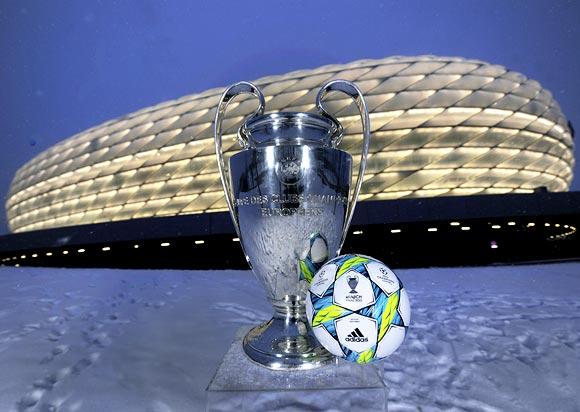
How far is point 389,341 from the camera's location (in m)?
1.22

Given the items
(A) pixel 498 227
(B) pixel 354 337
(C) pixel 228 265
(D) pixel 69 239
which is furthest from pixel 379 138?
(B) pixel 354 337

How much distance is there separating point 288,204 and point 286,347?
0.57m

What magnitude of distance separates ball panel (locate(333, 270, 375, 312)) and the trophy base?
239 millimetres

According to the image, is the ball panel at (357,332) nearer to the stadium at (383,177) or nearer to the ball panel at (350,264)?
the ball panel at (350,264)

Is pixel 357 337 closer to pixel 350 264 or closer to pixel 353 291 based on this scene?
pixel 353 291

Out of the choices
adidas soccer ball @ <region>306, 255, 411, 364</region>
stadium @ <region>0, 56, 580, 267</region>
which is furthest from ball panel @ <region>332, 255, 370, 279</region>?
stadium @ <region>0, 56, 580, 267</region>

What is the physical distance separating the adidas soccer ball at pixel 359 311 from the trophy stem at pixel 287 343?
0.32 feet

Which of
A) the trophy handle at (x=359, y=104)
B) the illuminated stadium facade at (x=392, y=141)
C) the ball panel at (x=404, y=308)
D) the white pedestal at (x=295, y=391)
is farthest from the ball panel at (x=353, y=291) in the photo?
the illuminated stadium facade at (x=392, y=141)

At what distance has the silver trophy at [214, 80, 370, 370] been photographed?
1.43 metres

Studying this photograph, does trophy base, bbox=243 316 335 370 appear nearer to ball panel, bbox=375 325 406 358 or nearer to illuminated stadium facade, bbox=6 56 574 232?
ball panel, bbox=375 325 406 358

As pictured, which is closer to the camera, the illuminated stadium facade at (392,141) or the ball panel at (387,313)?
the ball panel at (387,313)

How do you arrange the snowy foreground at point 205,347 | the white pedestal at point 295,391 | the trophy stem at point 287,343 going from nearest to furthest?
the white pedestal at point 295,391 < the snowy foreground at point 205,347 < the trophy stem at point 287,343

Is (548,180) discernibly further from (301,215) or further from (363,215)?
(301,215)

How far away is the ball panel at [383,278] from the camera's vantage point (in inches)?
50.0
